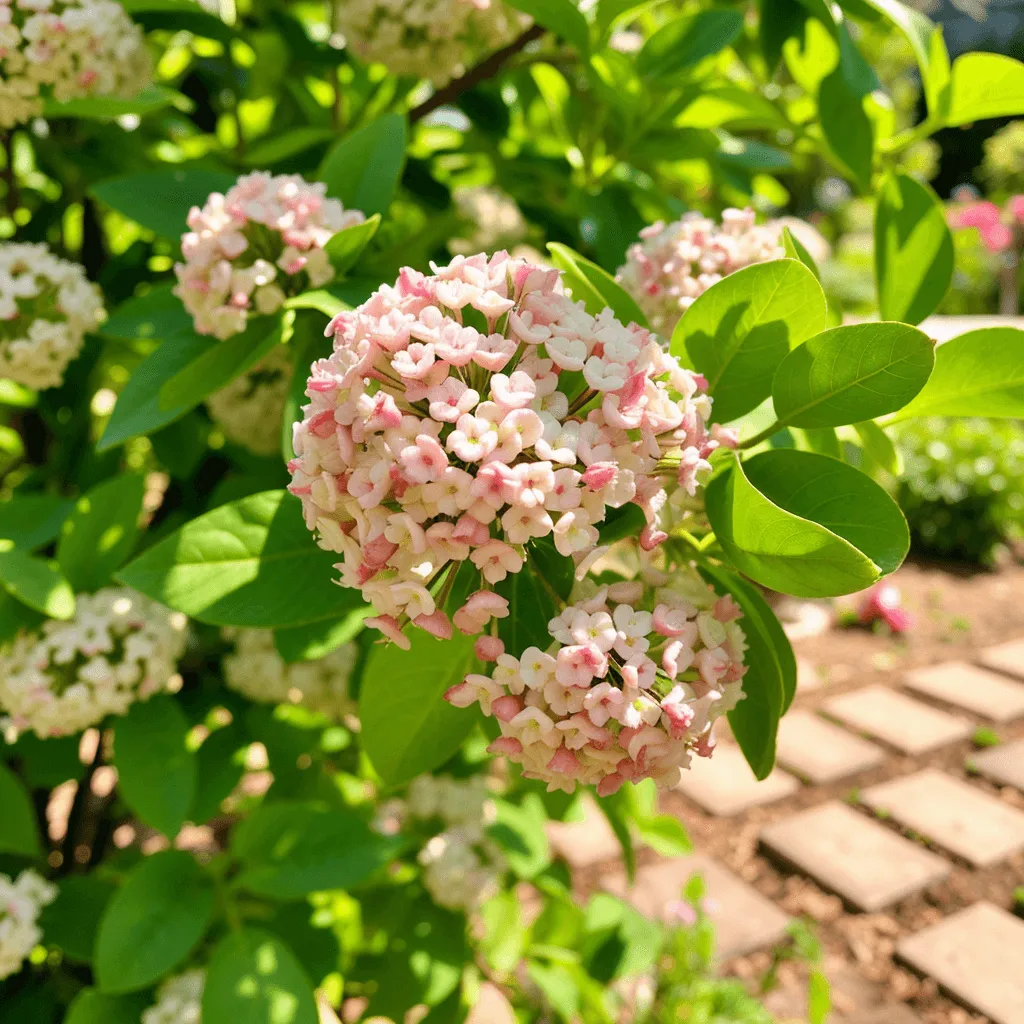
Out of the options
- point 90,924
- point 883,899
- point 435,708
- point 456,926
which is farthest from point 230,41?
point 883,899

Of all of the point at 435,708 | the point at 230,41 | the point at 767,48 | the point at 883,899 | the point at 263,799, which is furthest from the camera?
the point at 883,899

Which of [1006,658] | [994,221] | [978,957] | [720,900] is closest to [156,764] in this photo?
[720,900]

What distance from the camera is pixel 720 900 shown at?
2.89m

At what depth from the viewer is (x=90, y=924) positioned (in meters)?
1.43

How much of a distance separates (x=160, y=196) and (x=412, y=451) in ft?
2.16

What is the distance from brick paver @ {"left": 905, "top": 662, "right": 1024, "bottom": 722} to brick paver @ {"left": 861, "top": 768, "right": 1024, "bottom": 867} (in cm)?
59

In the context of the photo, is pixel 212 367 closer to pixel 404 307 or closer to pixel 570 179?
pixel 404 307

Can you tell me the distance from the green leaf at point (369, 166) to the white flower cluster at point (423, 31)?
348 millimetres

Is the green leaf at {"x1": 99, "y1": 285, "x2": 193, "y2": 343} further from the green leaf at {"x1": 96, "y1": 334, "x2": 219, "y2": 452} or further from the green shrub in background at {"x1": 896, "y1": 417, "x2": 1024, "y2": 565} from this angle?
the green shrub in background at {"x1": 896, "y1": 417, "x2": 1024, "y2": 565}

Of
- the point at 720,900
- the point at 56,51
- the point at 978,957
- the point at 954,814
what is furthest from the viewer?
the point at 954,814

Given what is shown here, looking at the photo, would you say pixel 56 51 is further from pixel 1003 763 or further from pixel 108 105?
pixel 1003 763

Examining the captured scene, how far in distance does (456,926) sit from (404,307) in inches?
56.5

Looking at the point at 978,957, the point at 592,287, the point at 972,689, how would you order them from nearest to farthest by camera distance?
the point at 592,287, the point at 978,957, the point at 972,689

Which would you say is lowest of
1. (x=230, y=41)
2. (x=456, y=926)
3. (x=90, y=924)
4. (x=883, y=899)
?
(x=883, y=899)
